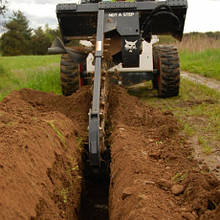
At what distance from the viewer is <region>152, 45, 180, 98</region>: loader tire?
22.0 ft

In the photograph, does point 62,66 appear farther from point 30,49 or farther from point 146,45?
point 30,49

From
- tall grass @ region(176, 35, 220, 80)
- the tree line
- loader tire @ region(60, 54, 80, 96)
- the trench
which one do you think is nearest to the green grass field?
tall grass @ region(176, 35, 220, 80)

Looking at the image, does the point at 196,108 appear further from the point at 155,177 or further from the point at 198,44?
the point at 198,44

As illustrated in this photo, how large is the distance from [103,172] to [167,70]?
11.1 ft

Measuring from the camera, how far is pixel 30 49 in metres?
54.6

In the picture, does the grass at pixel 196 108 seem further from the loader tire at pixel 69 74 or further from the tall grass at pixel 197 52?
the tall grass at pixel 197 52

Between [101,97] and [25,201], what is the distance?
192cm

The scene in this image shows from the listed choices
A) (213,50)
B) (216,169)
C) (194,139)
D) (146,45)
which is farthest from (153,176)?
(213,50)

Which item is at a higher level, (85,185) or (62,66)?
(62,66)

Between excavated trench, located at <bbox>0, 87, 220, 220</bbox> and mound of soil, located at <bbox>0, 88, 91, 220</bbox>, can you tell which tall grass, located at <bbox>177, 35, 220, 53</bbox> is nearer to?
excavated trench, located at <bbox>0, 87, 220, 220</bbox>

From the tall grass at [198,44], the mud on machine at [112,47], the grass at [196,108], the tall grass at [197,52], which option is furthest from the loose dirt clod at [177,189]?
the tall grass at [198,44]

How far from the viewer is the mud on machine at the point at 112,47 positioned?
3.98 m

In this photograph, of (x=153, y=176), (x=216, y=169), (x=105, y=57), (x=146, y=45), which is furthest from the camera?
(x=146, y=45)

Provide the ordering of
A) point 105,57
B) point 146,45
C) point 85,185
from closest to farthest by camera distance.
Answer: point 85,185, point 105,57, point 146,45
